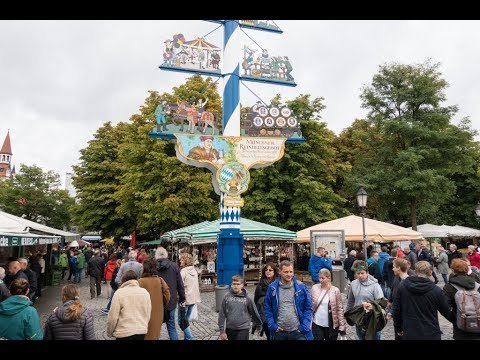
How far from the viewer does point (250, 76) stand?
15.8 m

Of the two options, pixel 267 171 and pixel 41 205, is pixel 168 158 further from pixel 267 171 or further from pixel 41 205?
pixel 41 205

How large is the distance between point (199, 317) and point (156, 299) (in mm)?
5749

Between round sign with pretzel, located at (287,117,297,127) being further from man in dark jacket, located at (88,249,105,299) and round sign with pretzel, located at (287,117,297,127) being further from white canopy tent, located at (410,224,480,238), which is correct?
white canopy tent, located at (410,224,480,238)

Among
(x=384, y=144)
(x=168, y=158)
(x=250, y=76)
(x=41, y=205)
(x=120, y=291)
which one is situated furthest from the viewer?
(x=41, y=205)

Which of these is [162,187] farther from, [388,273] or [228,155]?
[388,273]

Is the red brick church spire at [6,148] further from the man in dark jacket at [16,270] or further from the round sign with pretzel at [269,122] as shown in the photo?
the man in dark jacket at [16,270]

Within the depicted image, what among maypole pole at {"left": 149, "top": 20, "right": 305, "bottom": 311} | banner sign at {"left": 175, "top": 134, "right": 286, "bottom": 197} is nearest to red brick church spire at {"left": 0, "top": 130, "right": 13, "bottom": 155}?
maypole pole at {"left": 149, "top": 20, "right": 305, "bottom": 311}

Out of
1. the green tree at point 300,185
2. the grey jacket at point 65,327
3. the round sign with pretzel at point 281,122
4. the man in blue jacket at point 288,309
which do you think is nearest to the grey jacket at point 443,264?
the round sign with pretzel at point 281,122

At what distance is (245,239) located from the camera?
19391mm
